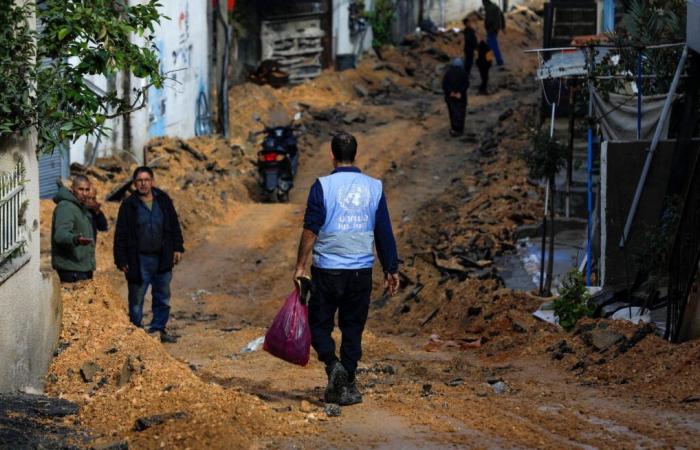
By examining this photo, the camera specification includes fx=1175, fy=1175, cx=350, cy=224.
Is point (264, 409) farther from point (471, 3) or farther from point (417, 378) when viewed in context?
point (471, 3)

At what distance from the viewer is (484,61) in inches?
1132

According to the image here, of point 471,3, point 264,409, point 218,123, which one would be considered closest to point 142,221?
point 264,409

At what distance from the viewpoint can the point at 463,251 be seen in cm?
1570

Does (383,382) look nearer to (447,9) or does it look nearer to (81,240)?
(81,240)

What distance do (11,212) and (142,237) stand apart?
108 inches

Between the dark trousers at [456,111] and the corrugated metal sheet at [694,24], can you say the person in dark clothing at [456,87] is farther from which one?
the corrugated metal sheet at [694,24]

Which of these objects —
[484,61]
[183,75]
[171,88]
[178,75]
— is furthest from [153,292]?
[484,61]

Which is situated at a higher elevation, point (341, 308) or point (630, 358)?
point (341, 308)

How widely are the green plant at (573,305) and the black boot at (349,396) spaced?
12.4 feet

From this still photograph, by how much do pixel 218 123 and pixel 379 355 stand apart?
14.4m

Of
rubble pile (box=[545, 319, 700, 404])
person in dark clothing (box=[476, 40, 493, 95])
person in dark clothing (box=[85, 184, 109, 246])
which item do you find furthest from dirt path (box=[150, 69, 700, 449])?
person in dark clothing (box=[476, 40, 493, 95])

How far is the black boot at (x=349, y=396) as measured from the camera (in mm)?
7594

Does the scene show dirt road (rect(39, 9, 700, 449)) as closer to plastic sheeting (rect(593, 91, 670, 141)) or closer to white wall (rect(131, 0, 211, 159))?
white wall (rect(131, 0, 211, 159))

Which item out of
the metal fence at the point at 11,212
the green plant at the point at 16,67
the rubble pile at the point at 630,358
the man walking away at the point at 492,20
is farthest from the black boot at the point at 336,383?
the man walking away at the point at 492,20
